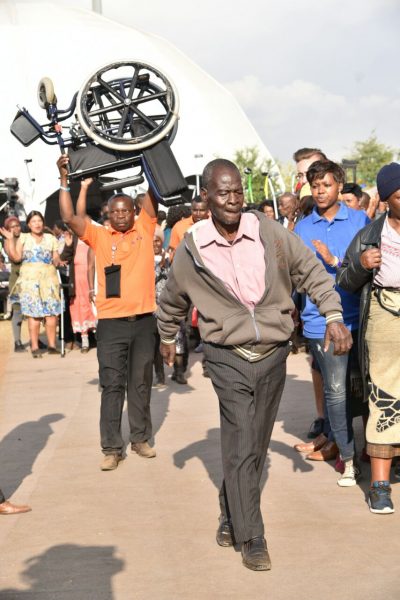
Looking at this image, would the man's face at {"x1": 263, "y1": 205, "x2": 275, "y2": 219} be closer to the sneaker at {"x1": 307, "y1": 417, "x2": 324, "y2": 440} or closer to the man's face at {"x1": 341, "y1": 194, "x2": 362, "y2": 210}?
the man's face at {"x1": 341, "y1": 194, "x2": 362, "y2": 210}

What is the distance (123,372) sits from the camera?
8.21 metres

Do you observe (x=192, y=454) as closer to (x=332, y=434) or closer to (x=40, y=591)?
(x=332, y=434)

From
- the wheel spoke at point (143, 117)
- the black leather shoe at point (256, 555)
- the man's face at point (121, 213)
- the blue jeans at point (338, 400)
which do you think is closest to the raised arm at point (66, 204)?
the man's face at point (121, 213)

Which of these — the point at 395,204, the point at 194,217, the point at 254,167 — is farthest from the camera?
the point at 254,167

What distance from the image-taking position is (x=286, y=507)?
258 inches

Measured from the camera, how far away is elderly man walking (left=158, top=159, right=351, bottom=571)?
5.50m

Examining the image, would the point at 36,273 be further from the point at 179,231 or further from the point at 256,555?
the point at 256,555

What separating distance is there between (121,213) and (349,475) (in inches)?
107

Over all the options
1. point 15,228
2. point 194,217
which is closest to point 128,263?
point 194,217

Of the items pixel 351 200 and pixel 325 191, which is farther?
pixel 351 200

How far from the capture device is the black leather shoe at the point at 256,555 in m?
5.36

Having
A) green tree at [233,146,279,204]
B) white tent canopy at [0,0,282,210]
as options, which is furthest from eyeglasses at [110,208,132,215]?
white tent canopy at [0,0,282,210]

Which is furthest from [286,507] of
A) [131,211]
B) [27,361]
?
[27,361]

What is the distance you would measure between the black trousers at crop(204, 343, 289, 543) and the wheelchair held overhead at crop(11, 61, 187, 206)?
2436mm
